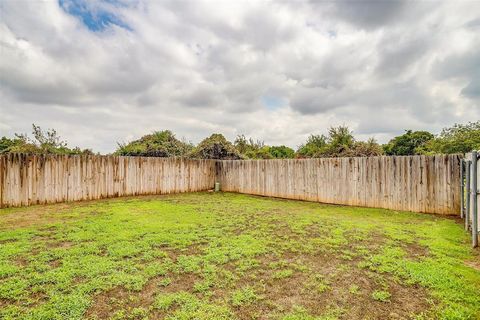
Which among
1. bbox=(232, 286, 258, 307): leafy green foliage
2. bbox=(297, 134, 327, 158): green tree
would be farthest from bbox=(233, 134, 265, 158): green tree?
bbox=(232, 286, 258, 307): leafy green foliage

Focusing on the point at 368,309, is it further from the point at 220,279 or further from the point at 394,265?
the point at 220,279

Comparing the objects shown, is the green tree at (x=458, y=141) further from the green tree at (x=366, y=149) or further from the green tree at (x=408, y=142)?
the green tree at (x=366, y=149)

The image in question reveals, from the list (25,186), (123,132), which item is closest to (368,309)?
(25,186)

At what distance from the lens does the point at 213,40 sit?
1073 cm

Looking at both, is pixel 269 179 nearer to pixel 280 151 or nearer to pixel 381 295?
pixel 381 295

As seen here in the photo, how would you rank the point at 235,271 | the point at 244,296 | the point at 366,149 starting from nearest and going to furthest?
the point at 244,296 < the point at 235,271 < the point at 366,149

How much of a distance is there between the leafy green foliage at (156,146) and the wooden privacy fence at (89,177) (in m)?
7.20

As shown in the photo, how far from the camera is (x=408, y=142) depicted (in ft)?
83.3

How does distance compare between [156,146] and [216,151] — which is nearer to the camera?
[216,151]

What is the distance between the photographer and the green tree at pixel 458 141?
20.0m

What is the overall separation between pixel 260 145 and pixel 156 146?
10.7 metres

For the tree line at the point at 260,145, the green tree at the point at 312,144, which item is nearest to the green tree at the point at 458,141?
the tree line at the point at 260,145

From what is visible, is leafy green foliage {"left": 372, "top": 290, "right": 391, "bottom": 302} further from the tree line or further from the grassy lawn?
the tree line

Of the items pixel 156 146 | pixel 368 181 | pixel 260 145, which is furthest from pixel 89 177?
pixel 260 145
